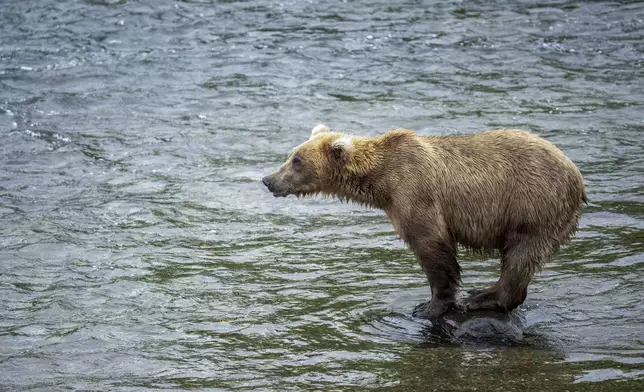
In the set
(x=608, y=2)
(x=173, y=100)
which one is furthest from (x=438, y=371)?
(x=608, y=2)

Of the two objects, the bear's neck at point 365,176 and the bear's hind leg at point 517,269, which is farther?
the bear's neck at point 365,176

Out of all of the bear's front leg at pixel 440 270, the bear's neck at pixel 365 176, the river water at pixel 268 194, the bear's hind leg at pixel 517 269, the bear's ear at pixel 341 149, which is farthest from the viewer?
the bear's ear at pixel 341 149

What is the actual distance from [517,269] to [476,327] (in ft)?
1.70

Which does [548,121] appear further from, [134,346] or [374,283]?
[134,346]

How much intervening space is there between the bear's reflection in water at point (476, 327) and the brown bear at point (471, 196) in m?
0.07

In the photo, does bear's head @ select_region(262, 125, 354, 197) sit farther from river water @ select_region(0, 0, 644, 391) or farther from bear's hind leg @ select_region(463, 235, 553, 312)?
bear's hind leg @ select_region(463, 235, 553, 312)

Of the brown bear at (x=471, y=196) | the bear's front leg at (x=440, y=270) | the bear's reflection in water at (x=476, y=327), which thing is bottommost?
the bear's reflection in water at (x=476, y=327)

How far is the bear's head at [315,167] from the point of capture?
755 cm

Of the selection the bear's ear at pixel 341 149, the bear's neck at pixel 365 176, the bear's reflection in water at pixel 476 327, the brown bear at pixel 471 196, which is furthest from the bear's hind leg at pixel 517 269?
the bear's ear at pixel 341 149

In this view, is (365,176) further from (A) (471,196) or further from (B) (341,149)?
(A) (471,196)

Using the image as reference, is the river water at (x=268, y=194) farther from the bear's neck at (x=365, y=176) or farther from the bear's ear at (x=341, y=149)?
the bear's ear at (x=341, y=149)

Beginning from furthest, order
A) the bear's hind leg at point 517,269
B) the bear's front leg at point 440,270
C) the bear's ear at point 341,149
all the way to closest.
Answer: the bear's ear at point 341,149 → the bear's front leg at point 440,270 → the bear's hind leg at point 517,269

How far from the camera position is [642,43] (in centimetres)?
1523

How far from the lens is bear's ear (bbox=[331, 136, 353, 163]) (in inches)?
296
